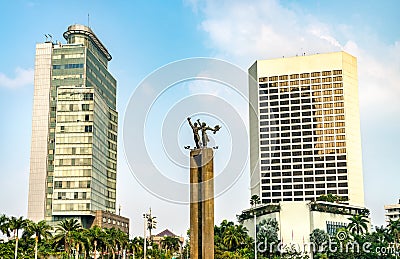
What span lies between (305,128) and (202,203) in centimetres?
13154

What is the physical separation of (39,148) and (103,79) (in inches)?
994

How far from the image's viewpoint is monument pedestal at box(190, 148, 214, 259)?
3581cm

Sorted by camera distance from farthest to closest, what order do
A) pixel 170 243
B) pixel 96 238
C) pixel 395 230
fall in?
pixel 170 243, pixel 395 230, pixel 96 238

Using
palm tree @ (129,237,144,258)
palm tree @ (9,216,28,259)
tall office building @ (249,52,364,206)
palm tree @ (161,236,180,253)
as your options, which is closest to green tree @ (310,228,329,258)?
palm tree @ (161,236,180,253)

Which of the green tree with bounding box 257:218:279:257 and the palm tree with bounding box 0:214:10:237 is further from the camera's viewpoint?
the green tree with bounding box 257:218:279:257

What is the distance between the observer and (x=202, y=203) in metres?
36.2

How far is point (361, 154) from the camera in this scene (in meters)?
161

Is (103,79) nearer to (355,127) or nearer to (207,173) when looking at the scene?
(355,127)

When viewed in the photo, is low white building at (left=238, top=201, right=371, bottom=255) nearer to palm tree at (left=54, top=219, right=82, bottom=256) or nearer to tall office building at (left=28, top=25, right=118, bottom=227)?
tall office building at (left=28, top=25, right=118, bottom=227)

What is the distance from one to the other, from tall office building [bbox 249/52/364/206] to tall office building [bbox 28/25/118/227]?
49901 mm

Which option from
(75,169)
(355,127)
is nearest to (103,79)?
(75,169)

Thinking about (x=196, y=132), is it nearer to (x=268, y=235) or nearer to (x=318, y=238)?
(x=268, y=235)

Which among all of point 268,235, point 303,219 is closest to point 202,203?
point 268,235

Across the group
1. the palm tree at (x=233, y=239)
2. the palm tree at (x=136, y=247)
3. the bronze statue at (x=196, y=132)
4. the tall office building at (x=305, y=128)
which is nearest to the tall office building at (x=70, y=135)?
the palm tree at (x=136, y=247)
